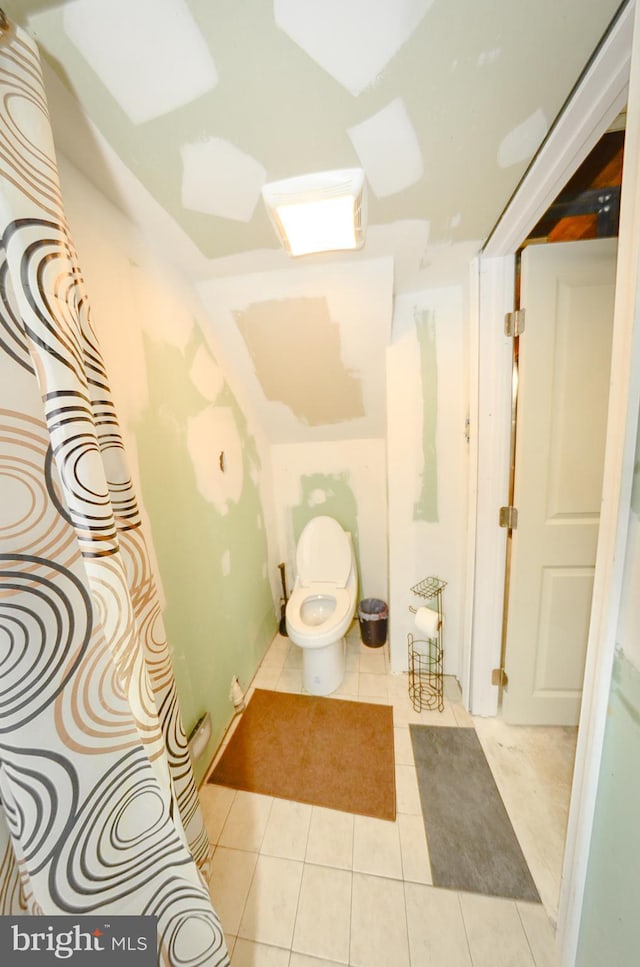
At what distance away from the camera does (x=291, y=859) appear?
3.40 feet

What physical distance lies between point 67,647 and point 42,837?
0.35 m

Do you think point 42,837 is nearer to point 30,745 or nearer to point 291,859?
point 30,745

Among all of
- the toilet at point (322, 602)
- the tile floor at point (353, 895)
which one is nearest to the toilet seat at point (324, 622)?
the toilet at point (322, 602)

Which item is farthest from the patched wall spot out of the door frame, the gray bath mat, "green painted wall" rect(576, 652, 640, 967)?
the gray bath mat

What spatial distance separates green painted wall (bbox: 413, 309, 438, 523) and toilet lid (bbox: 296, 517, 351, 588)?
0.58 metres

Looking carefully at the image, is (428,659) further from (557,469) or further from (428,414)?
(428,414)

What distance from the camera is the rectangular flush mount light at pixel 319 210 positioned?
0.81m

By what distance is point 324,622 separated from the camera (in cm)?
178

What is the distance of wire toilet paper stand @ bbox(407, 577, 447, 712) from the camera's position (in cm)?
162

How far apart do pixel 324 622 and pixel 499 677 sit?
91cm

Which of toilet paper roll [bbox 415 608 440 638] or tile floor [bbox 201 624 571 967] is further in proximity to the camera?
toilet paper roll [bbox 415 608 440 638]

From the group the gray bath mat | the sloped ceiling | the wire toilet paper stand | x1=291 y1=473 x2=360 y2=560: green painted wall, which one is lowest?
the gray bath mat

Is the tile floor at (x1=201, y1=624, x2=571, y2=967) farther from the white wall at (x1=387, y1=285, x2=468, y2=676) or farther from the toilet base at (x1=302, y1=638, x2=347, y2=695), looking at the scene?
the white wall at (x1=387, y1=285, x2=468, y2=676)


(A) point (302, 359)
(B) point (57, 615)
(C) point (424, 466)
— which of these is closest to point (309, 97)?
(A) point (302, 359)
